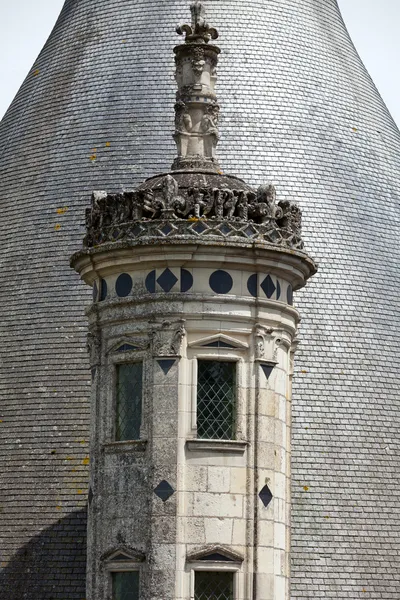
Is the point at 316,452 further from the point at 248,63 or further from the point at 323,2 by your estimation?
the point at 323,2

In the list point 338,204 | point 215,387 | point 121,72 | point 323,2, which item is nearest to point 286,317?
point 215,387

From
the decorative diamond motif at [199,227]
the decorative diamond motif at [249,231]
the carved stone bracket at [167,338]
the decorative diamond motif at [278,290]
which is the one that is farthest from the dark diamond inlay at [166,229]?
the decorative diamond motif at [278,290]

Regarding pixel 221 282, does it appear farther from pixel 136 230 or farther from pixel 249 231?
pixel 136 230

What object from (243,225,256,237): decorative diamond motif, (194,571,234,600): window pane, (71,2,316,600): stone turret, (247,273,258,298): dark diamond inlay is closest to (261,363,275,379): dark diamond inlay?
(71,2,316,600): stone turret

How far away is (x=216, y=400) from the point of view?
22266mm

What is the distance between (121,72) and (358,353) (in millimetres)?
10287

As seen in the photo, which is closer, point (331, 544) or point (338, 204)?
point (331, 544)

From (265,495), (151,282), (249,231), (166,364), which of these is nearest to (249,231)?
(249,231)

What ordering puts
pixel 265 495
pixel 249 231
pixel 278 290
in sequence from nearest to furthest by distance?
pixel 265 495 < pixel 249 231 < pixel 278 290

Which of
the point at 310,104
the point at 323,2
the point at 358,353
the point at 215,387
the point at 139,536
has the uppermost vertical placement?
the point at 323,2

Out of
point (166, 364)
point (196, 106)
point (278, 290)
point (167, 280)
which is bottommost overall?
point (166, 364)

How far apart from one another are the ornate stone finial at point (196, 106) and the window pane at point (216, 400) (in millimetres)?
3627

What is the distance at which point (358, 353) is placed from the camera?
126 ft

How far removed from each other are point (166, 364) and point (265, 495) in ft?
7.90
